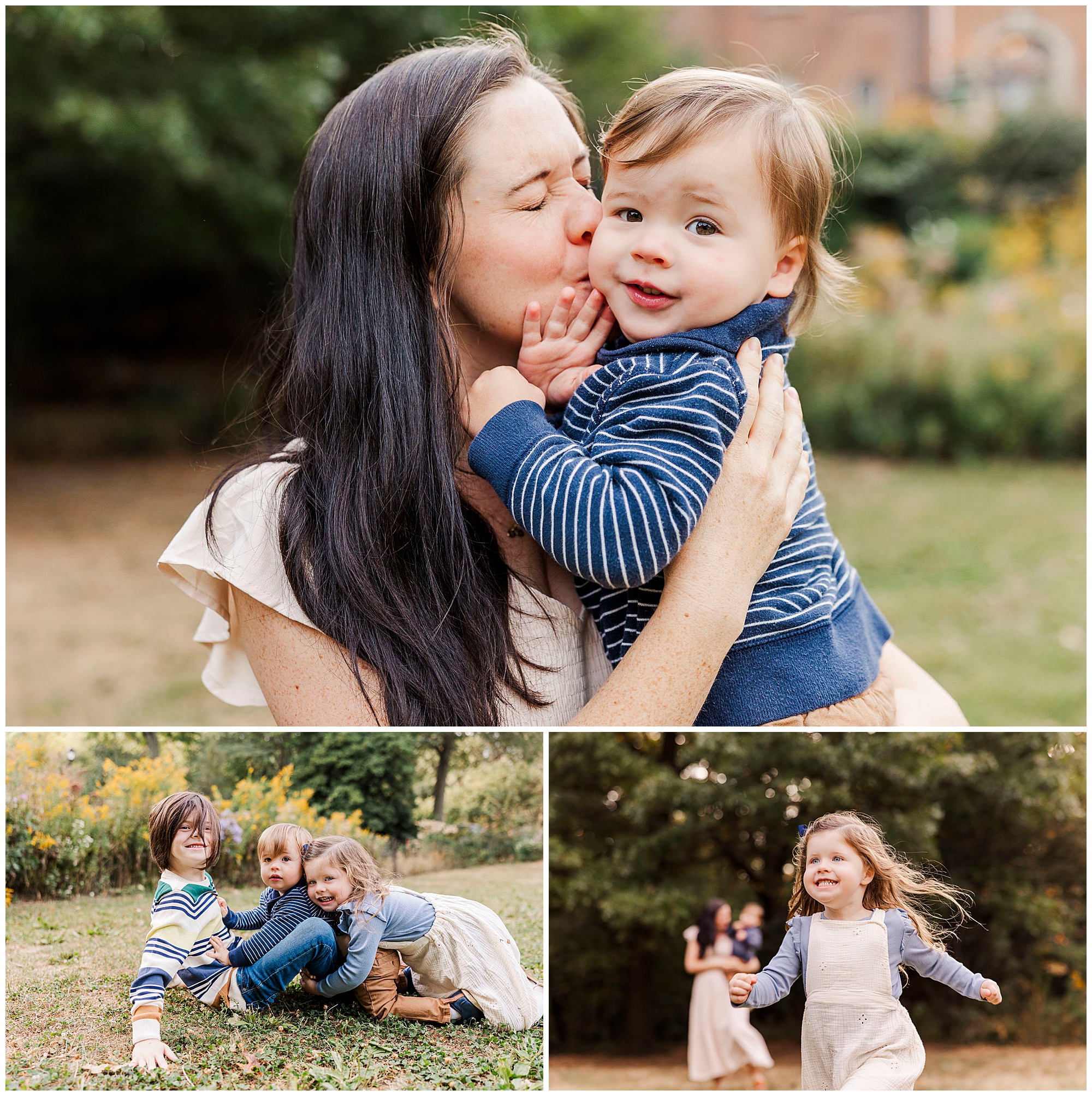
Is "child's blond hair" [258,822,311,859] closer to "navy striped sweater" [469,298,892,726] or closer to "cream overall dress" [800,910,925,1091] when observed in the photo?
Result: "navy striped sweater" [469,298,892,726]

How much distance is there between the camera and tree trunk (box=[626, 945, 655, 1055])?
155 centimetres

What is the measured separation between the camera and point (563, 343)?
65.0 inches

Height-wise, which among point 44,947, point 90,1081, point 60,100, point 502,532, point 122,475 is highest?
point 60,100

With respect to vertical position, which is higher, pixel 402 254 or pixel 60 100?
pixel 60 100

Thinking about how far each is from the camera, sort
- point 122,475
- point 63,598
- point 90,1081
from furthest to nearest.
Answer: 1. point 122,475
2. point 63,598
3. point 90,1081

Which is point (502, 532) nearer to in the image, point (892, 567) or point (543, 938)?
point (543, 938)

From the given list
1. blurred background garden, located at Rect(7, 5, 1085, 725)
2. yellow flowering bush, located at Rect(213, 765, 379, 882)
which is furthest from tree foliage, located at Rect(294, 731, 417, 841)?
blurred background garden, located at Rect(7, 5, 1085, 725)

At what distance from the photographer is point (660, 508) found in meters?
1.40

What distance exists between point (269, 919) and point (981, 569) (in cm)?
718

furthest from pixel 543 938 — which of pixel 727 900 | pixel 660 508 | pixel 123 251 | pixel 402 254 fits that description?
pixel 123 251

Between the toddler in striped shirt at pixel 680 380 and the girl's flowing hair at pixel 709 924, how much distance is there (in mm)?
345

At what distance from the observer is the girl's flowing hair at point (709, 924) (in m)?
1.69

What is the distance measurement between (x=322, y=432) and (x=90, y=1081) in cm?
98

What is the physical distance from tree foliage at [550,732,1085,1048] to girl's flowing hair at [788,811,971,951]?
21mm
